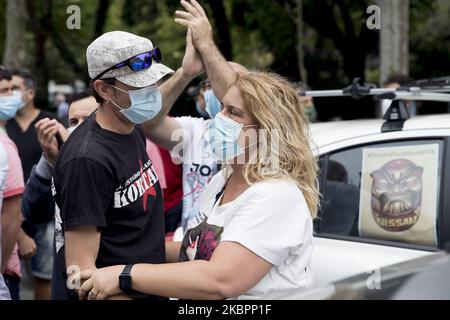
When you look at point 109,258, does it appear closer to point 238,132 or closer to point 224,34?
point 238,132

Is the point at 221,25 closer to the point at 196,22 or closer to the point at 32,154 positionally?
the point at 32,154

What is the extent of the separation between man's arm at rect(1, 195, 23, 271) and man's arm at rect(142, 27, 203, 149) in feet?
2.76

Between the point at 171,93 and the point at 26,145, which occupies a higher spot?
the point at 171,93

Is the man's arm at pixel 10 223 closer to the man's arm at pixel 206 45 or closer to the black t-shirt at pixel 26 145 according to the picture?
the man's arm at pixel 206 45

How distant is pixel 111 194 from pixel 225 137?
456 millimetres

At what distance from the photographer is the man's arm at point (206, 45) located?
3.26 meters

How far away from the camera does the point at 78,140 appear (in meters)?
2.69

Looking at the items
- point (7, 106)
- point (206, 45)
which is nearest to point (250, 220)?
point (206, 45)

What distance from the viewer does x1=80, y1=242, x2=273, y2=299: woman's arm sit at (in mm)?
2340

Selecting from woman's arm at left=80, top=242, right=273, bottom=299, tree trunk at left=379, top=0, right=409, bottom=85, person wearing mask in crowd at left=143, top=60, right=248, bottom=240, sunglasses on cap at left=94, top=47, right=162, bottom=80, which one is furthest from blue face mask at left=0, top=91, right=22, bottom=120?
tree trunk at left=379, top=0, right=409, bottom=85

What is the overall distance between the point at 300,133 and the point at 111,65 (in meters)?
0.77

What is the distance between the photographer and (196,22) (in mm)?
3246

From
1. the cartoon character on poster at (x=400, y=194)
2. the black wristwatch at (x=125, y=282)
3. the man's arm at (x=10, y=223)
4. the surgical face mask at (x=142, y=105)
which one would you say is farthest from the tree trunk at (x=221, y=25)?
the black wristwatch at (x=125, y=282)

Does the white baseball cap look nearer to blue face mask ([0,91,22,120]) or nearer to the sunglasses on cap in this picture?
the sunglasses on cap
